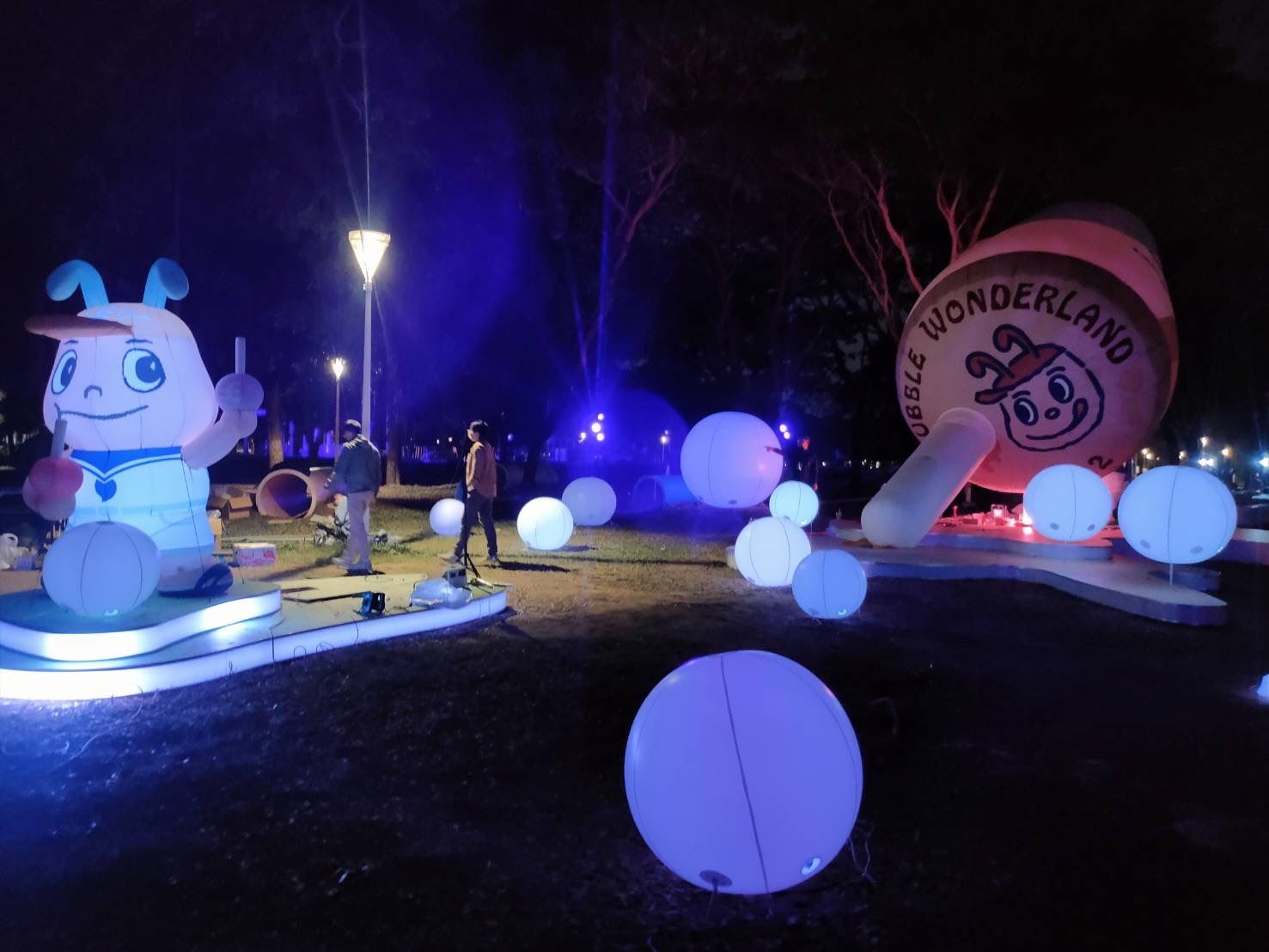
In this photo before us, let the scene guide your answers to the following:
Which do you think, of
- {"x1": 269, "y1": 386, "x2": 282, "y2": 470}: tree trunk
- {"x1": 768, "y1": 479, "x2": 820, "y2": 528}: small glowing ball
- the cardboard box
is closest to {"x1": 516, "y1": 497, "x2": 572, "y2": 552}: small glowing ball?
{"x1": 768, "y1": 479, "x2": 820, "y2": 528}: small glowing ball

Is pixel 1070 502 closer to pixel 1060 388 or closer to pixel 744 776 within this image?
pixel 1060 388

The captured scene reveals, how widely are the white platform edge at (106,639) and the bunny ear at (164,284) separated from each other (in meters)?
2.76

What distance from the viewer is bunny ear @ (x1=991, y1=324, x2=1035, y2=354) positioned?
528 inches

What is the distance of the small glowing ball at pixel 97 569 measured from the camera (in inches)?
262

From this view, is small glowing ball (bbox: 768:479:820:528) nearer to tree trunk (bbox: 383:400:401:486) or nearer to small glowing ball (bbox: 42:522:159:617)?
small glowing ball (bbox: 42:522:159:617)

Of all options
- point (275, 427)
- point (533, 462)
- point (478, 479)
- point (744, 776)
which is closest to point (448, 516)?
point (478, 479)

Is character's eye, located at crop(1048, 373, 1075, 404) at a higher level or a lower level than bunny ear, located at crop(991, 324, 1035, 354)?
lower

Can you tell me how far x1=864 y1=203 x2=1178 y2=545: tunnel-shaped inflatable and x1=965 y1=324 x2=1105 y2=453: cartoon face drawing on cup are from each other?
0.01m

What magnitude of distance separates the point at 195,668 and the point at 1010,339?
38.2 ft

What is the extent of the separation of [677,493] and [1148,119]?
14.7 metres

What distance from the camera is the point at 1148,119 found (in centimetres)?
1686

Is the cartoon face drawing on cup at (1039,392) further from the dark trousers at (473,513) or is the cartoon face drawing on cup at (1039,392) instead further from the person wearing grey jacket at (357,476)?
the person wearing grey jacket at (357,476)

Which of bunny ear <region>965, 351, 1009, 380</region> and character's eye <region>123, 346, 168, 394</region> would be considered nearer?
character's eye <region>123, 346, 168, 394</region>

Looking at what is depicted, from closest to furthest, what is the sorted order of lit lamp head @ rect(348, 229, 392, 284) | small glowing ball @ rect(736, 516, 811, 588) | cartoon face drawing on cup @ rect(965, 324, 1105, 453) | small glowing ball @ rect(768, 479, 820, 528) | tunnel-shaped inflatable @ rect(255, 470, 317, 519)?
small glowing ball @ rect(736, 516, 811, 588), lit lamp head @ rect(348, 229, 392, 284), cartoon face drawing on cup @ rect(965, 324, 1105, 453), small glowing ball @ rect(768, 479, 820, 528), tunnel-shaped inflatable @ rect(255, 470, 317, 519)
